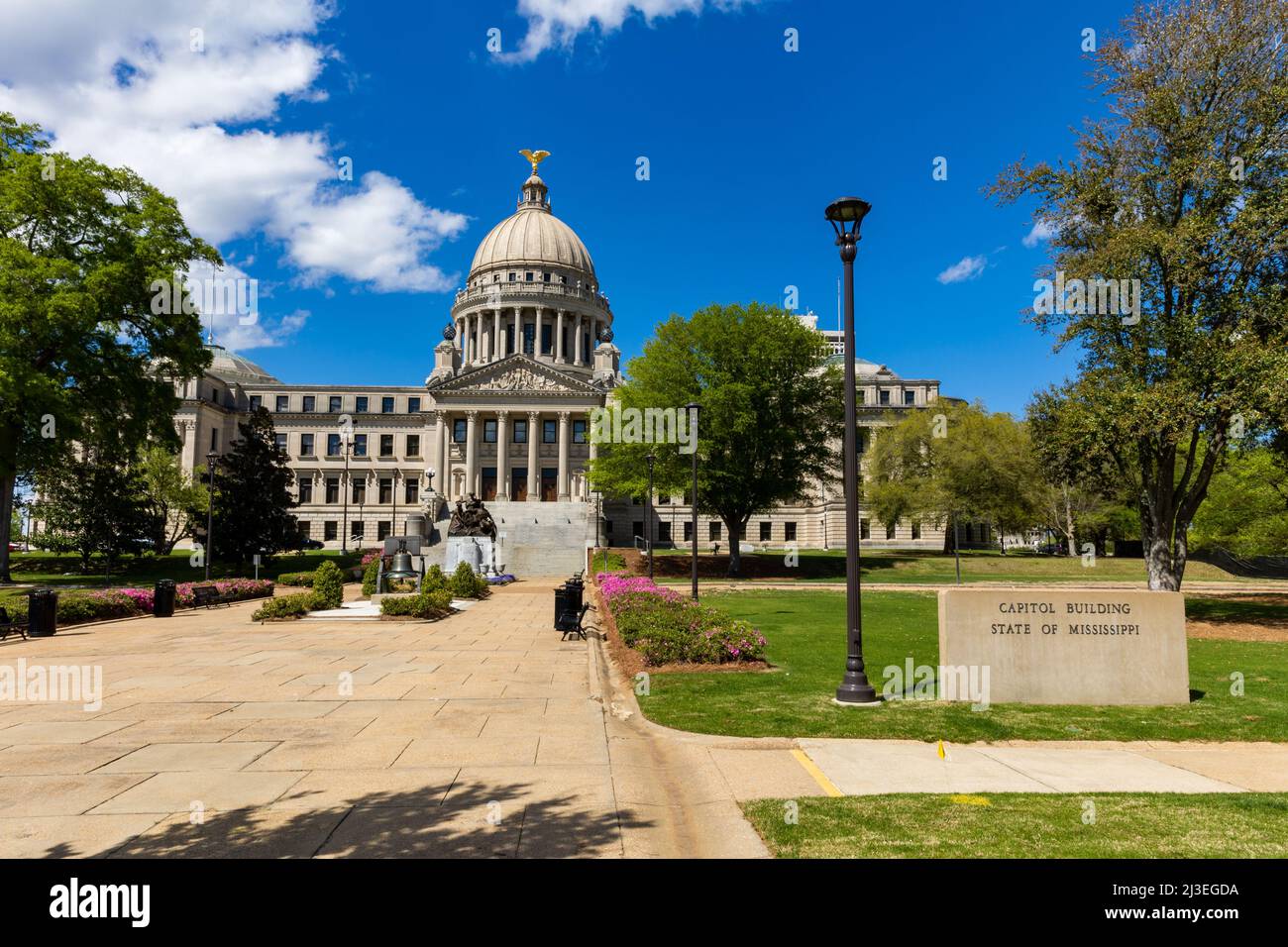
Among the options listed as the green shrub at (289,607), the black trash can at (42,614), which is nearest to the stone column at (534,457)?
the green shrub at (289,607)

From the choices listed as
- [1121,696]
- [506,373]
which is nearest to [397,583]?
[1121,696]

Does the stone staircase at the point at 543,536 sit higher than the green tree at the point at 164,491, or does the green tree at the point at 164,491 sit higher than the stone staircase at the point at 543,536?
the green tree at the point at 164,491

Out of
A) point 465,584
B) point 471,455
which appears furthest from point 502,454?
point 465,584

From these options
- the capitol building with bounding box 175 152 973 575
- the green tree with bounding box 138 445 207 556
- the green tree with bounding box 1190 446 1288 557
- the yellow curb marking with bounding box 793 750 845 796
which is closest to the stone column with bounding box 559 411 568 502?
the capitol building with bounding box 175 152 973 575

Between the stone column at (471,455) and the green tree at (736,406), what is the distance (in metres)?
29.5

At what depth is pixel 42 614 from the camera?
61.4 feet

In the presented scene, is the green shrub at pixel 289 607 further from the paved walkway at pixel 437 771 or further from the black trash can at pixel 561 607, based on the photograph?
the paved walkway at pixel 437 771

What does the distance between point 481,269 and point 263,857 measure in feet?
328

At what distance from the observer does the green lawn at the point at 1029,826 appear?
5.05 metres

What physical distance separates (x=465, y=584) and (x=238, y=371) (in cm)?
7835

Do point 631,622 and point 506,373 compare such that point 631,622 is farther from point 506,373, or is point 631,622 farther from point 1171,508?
point 506,373

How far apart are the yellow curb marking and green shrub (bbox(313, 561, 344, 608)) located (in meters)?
21.6

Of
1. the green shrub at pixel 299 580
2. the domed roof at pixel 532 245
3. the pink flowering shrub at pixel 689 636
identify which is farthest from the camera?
the domed roof at pixel 532 245

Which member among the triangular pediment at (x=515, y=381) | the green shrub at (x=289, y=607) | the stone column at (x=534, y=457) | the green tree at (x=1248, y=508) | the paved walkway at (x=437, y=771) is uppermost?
the triangular pediment at (x=515, y=381)
